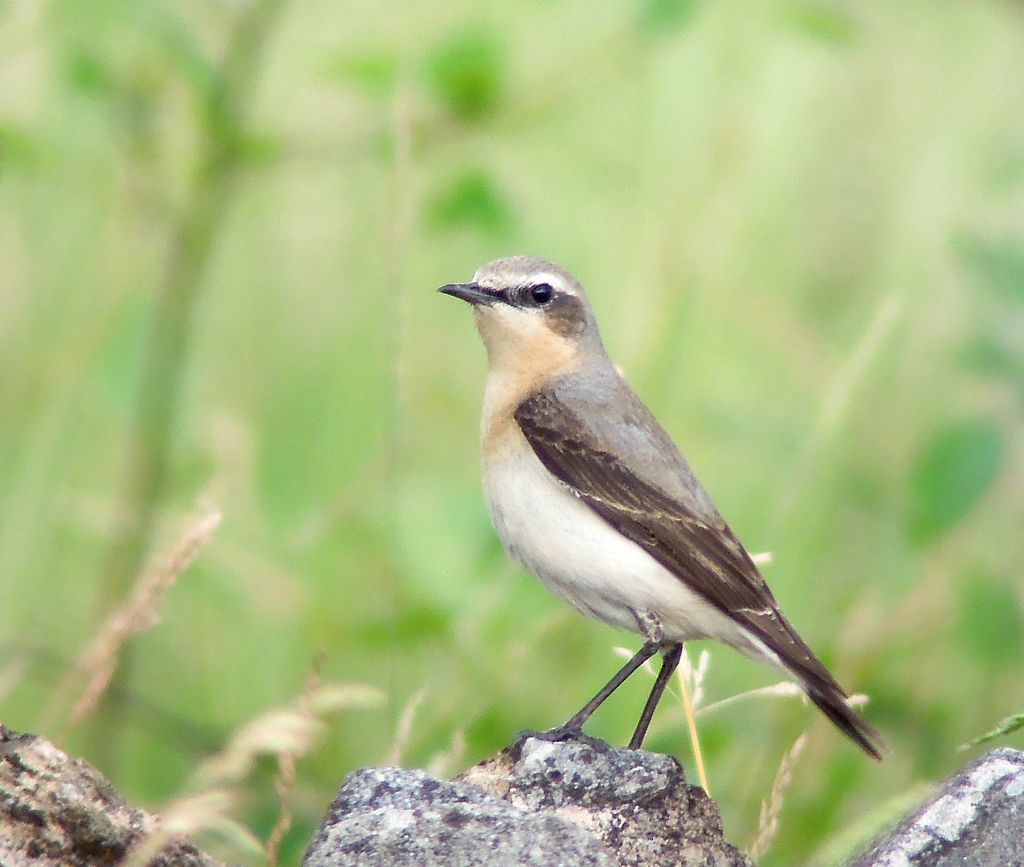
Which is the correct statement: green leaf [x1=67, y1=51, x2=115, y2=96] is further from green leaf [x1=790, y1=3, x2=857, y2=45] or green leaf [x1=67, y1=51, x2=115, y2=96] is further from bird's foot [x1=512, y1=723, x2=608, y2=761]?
bird's foot [x1=512, y1=723, x2=608, y2=761]

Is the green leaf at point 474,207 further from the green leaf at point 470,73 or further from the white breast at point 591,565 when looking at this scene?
the white breast at point 591,565

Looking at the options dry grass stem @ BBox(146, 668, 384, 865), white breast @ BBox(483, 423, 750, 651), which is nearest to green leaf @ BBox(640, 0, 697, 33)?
white breast @ BBox(483, 423, 750, 651)

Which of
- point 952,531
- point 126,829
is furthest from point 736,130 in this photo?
point 126,829

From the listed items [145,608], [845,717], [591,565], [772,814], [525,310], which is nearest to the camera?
[772,814]

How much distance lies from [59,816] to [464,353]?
6.42 meters

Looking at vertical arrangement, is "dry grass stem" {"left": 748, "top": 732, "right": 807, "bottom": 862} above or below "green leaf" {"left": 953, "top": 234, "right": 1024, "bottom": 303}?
below

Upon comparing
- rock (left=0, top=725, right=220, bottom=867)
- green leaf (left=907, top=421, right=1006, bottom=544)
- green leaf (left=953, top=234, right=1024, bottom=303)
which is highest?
green leaf (left=953, top=234, right=1024, bottom=303)

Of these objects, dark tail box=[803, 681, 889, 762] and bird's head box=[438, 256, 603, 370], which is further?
bird's head box=[438, 256, 603, 370]

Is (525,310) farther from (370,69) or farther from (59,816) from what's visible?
(59,816)

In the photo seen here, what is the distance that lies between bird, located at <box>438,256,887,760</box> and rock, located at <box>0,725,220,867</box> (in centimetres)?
155

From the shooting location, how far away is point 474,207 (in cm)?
653

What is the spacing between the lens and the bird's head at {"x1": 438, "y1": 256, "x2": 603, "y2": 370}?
6254 mm

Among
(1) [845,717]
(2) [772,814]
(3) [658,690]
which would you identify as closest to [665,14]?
(3) [658,690]

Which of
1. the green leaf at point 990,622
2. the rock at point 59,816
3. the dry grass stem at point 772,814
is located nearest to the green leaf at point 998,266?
the green leaf at point 990,622
